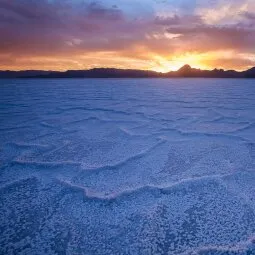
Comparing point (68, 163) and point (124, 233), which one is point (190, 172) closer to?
point (124, 233)

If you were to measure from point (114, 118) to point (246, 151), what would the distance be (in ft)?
5.79

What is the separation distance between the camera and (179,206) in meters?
1.19

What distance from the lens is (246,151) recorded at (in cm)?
188

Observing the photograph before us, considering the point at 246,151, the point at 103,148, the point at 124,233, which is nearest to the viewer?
the point at 124,233

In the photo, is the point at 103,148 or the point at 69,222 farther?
the point at 103,148

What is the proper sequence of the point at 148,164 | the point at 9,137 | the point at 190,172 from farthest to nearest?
the point at 9,137, the point at 148,164, the point at 190,172

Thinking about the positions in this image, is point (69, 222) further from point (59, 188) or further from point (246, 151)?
point (246, 151)

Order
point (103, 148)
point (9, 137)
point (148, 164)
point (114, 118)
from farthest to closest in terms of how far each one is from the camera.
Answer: point (114, 118)
point (9, 137)
point (103, 148)
point (148, 164)

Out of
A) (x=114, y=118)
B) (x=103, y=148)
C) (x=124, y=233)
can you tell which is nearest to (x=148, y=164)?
(x=103, y=148)

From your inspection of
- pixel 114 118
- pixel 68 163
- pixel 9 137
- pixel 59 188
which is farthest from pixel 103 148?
pixel 114 118

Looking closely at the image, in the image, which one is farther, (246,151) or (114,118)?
(114,118)

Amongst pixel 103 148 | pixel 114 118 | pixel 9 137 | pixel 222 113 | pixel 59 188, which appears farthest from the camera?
pixel 222 113

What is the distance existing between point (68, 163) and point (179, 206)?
807mm

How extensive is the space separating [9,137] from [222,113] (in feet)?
8.49
